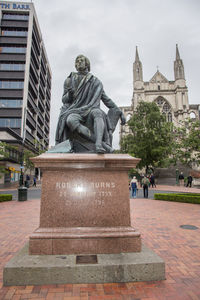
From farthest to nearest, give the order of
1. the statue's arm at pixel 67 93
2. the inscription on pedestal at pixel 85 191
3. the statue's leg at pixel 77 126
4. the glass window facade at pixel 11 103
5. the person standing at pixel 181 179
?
the glass window facade at pixel 11 103 < the person standing at pixel 181 179 < the statue's arm at pixel 67 93 < the statue's leg at pixel 77 126 < the inscription on pedestal at pixel 85 191

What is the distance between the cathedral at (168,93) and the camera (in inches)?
2106

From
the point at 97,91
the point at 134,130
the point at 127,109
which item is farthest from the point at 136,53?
the point at 97,91

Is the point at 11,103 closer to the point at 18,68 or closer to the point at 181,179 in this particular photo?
the point at 18,68

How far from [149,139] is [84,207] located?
105ft

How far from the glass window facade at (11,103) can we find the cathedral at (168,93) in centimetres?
2738

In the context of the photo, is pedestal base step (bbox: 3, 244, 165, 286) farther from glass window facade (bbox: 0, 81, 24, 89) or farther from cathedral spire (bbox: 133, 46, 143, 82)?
cathedral spire (bbox: 133, 46, 143, 82)

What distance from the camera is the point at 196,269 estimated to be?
339 cm

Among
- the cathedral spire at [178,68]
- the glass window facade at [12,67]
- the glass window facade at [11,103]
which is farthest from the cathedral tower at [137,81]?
the glass window facade at [11,103]

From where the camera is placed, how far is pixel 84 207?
3.46 m

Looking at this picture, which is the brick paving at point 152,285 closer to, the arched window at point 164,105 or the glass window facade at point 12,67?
the glass window facade at point 12,67

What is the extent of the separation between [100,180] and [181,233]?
368cm

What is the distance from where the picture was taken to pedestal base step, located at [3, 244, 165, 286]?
2799 mm

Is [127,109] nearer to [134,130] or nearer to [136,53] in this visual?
[136,53]

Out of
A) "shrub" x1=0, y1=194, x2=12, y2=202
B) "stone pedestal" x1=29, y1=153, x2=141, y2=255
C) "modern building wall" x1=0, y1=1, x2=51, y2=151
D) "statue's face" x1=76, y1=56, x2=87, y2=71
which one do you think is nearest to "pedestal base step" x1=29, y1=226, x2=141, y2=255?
"stone pedestal" x1=29, y1=153, x2=141, y2=255
